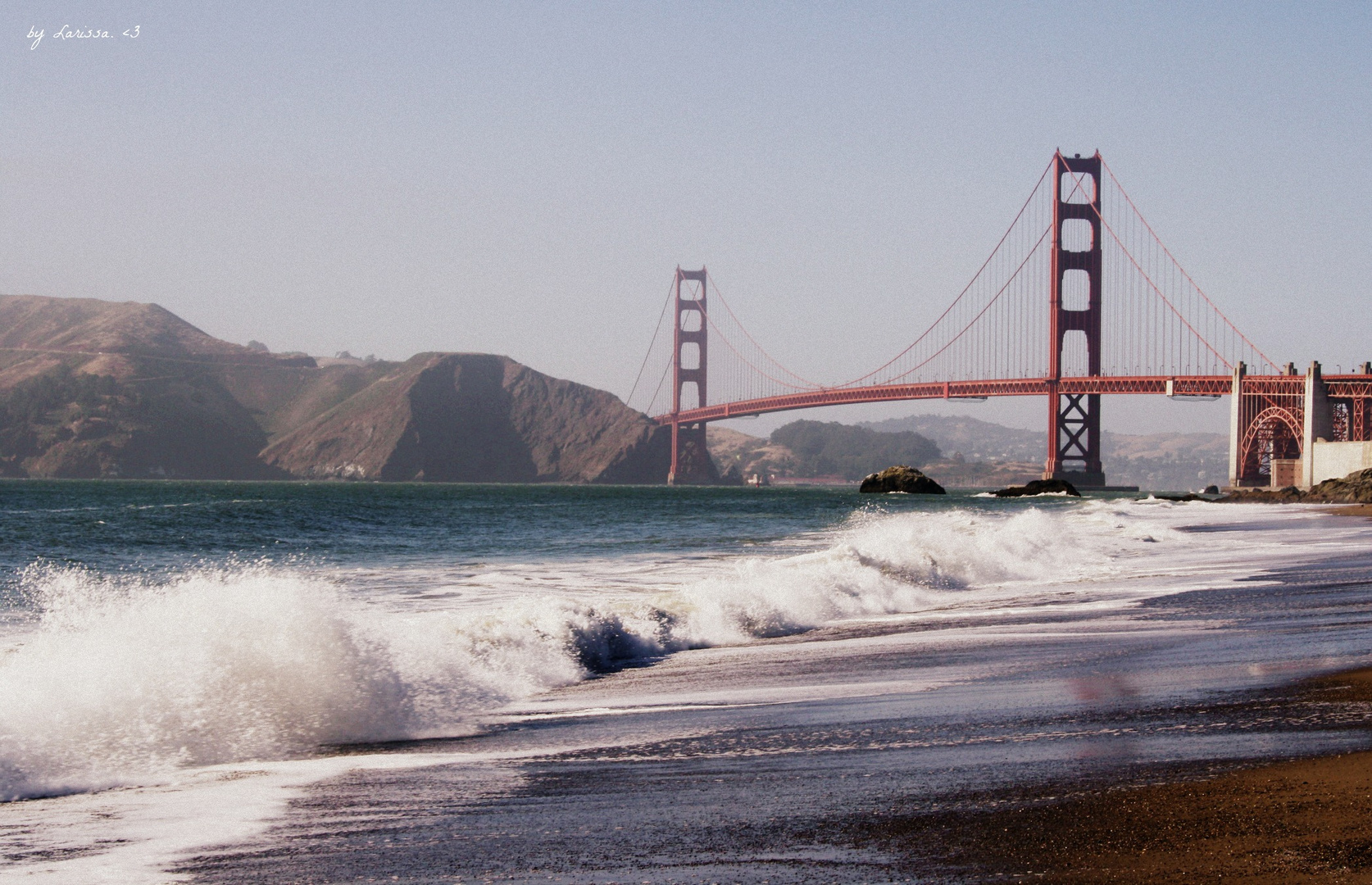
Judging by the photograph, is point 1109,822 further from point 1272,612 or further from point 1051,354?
point 1051,354

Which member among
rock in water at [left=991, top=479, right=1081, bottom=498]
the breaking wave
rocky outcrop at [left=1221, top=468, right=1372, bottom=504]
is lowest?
rock in water at [left=991, top=479, right=1081, bottom=498]

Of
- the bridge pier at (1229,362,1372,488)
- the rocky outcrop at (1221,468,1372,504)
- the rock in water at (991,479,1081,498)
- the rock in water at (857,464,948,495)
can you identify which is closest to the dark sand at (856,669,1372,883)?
the rocky outcrop at (1221,468,1372,504)

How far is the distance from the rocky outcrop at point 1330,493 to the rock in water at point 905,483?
19.9 meters

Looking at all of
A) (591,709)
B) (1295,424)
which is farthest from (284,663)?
(1295,424)

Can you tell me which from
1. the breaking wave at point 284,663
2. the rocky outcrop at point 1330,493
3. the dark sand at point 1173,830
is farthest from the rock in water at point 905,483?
the dark sand at point 1173,830

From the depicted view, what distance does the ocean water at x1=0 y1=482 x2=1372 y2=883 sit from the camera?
→ 4277 mm

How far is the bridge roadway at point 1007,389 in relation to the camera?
230 feet

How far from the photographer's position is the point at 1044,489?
76.2m

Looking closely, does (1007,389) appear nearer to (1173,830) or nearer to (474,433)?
(1173,830)

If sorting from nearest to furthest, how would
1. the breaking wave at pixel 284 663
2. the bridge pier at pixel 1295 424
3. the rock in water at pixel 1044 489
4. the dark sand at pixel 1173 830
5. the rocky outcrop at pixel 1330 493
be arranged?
the dark sand at pixel 1173 830 → the breaking wave at pixel 284 663 → the rocky outcrop at pixel 1330 493 → the bridge pier at pixel 1295 424 → the rock in water at pixel 1044 489

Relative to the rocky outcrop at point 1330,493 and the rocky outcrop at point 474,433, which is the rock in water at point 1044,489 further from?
the rocky outcrop at point 474,433

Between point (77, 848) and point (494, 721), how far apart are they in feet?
9.05

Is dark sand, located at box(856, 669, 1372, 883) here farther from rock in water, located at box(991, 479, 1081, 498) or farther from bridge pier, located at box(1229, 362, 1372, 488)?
rock in water, located at box(991, 479, 1081, 498)

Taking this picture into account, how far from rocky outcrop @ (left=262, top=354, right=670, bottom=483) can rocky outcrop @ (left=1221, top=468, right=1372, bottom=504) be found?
3370 inches
